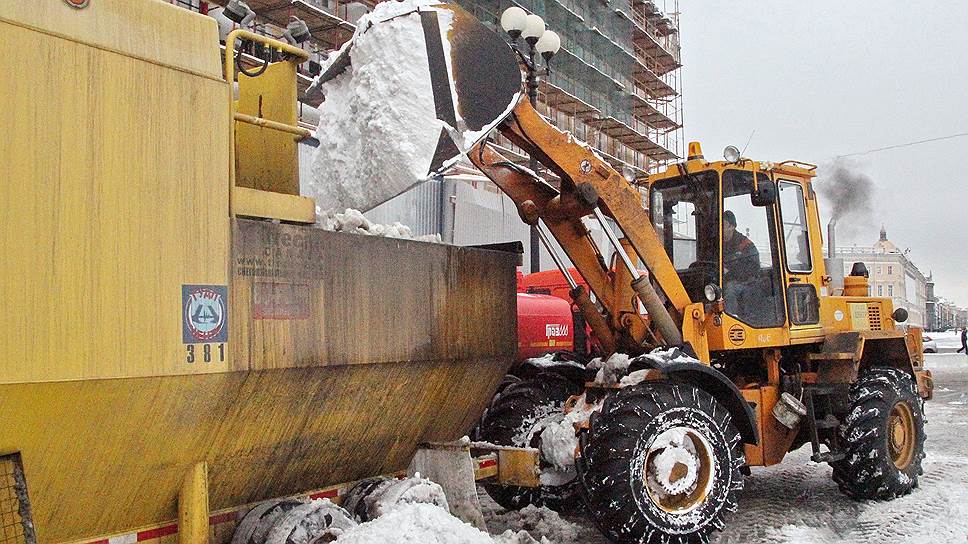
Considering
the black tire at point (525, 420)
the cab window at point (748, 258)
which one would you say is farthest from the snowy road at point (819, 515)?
the cab window at point (748, 258)

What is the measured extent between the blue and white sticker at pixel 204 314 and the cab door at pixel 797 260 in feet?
16.6

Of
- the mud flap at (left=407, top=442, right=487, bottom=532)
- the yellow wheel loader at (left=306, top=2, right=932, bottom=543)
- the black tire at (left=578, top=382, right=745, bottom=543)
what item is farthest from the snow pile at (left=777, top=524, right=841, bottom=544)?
the mud flap at (left=407, top=442, right=487, bottom=532)

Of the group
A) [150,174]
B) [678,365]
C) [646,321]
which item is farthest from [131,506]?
[646,321]

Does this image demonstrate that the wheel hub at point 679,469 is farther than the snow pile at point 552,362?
No

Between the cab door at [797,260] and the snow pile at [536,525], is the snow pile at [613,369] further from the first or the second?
the cab door at [797,260]

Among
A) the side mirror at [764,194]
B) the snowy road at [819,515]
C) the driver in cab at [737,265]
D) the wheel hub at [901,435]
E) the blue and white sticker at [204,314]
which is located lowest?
the snowy road at [819,515]

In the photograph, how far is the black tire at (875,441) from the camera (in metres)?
7.21

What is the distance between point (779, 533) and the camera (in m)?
6.33

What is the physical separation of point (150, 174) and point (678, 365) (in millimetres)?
3672

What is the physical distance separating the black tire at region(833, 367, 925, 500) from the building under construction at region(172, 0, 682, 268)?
382 centimetres

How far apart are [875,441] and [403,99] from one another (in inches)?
208

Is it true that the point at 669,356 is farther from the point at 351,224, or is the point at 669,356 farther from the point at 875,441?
the point at 875,441

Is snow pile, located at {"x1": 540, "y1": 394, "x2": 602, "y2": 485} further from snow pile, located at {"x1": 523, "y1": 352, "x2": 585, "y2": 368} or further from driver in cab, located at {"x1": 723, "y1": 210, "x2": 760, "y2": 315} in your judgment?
driver in cab, located at {"x1": 723, "y1": 210, "x2": 760, "y2": 315}

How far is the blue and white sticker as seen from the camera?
145 inches
